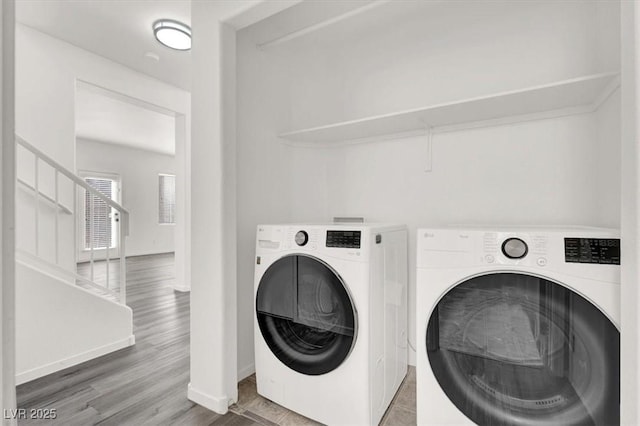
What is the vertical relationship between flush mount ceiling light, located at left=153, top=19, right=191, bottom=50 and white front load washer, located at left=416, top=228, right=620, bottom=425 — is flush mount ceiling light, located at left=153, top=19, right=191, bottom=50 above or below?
above

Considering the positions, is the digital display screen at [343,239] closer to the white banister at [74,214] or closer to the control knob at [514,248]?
the control knob at [514,248]

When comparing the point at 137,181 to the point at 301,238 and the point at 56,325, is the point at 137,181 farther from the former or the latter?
the point at 301,238

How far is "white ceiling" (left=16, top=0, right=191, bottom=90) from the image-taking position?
7.61 ft

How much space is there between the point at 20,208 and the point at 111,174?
15.4 feet

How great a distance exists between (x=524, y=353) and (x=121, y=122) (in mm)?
6209

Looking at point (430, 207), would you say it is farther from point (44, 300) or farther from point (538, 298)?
point (44, 300)

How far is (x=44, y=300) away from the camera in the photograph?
1973 mm

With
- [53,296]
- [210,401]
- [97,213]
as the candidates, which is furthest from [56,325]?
[97,213]

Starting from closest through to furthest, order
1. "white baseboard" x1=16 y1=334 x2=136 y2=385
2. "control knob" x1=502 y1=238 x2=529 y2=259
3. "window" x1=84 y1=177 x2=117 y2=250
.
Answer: "control knob" x1=502 y1=238 x2=529 y2=259 → "white baseboard" x1=16 y1=334 x2=136 y2=385 → "window" x1=84 y1=177 x2=117 y2=250

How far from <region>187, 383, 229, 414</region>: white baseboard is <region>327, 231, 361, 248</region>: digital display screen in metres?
1.00

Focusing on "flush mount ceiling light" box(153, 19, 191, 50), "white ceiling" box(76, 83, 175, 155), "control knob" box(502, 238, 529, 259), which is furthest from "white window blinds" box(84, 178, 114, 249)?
"control knob" box(502, 238, 529, 259)

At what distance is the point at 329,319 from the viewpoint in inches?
55.9

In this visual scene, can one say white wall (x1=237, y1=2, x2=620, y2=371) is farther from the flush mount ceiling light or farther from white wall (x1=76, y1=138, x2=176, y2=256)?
white wall (x1=76, y1=138, x2=176, y2=256)

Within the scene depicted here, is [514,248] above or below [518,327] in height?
above
